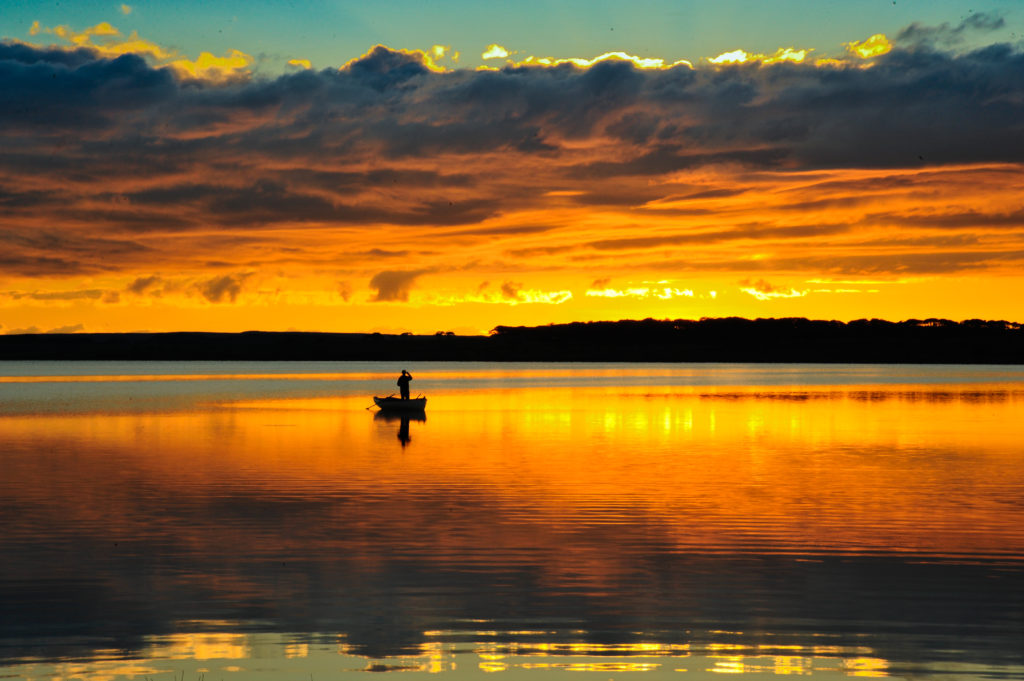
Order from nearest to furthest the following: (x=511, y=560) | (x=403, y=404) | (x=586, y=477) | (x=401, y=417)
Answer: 1. (x=511, y=560)
2. (x=586, y=477)
3. (x=401, y=417)
4. (x=403, y=404)

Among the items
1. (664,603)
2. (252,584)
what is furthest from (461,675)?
(252,584)

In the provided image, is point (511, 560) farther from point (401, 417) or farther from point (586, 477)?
point (401, 417)

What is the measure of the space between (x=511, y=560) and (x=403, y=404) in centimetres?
4983

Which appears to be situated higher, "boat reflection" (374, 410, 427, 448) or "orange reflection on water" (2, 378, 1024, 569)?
"boat reflection" (374, 410, 427, 448)

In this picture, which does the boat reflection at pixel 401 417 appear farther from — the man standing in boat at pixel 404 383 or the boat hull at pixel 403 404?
the man standing in boat at pixel 404 383

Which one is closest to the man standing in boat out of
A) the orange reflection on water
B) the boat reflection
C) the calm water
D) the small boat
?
the small boat

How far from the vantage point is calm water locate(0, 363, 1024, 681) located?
1460 cm

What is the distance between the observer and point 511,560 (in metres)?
20.8

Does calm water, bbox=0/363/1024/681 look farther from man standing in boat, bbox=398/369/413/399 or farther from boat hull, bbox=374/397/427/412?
boat hull, bbox=374/397/427/412

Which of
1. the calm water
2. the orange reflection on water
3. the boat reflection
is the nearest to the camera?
the calm water

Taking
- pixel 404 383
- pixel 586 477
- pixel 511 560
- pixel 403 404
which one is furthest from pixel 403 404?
pixel 511 560

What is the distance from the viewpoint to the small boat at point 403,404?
7006 centimetres

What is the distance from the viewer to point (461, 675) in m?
13.7

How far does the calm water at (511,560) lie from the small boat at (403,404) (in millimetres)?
23723
